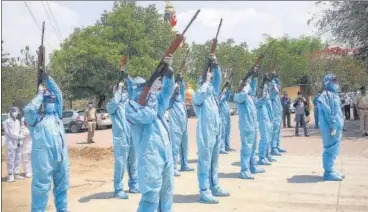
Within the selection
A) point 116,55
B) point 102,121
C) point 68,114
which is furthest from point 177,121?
point 116,55

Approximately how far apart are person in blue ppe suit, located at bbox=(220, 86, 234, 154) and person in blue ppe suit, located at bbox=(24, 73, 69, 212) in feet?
21.3

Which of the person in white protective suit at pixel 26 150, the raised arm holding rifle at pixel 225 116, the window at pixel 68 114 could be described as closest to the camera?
the person in white protective suit at pixel 26 150

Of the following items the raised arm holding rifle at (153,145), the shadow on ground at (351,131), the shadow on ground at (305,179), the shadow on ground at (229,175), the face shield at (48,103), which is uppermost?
the face shield at (48,103)

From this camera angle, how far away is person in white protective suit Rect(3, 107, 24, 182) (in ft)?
36.4

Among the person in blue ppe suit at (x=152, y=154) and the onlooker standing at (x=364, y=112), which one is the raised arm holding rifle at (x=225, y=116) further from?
the person in blue ppe suit at (x=152, y=154)

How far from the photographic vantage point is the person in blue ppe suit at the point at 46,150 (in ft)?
19.9

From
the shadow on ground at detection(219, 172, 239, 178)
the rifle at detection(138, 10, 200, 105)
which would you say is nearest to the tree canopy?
the shadow on ground at detection(219, 172, 239, 178)

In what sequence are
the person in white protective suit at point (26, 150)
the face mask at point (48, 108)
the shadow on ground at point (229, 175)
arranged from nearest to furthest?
the face mask at point (48, 108) → the shadow on ground at point (229, 175) → the person in white protective suit at point (26, 150)

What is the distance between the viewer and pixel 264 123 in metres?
10.3

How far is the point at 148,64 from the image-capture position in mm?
28719

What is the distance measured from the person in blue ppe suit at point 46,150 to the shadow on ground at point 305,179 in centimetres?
466

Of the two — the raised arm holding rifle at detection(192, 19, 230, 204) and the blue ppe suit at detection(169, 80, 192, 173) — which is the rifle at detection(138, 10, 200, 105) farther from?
the blue ppe suit at detection(169, 80, 192, 173)

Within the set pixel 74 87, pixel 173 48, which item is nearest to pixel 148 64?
pixel 74 87

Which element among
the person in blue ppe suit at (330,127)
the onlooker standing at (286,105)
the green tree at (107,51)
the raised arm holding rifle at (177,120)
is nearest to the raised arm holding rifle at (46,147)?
the raised arm holding rifle at (177,120)
